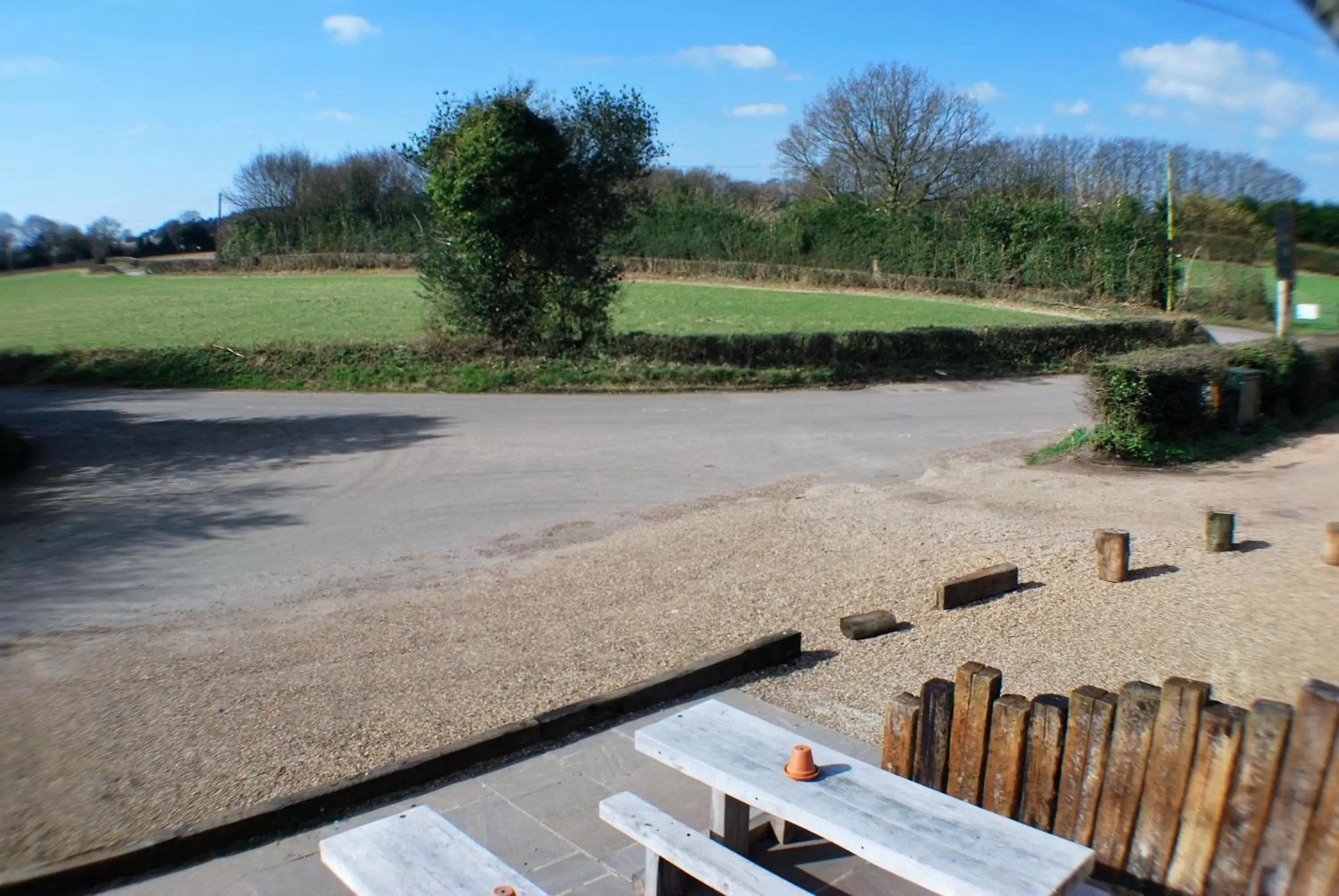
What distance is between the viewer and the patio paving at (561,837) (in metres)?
4.25

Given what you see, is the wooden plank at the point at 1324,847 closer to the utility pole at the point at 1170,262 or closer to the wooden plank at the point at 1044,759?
the wooden plank at the point at 1044,759

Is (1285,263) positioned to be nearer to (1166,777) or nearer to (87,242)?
(1166,777)

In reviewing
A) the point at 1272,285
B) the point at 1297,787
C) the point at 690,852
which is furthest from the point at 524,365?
the point at 1272,285

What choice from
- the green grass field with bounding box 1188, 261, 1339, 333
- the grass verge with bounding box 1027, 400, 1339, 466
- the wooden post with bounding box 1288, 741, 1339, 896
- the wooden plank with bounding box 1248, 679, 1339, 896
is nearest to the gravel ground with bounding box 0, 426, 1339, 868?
the wooden plank with bounding box 1248, 679, 1339, 896

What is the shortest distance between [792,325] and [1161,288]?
16191 mm

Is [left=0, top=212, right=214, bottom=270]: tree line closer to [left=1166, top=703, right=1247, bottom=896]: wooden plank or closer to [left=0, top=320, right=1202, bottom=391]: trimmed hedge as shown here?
[left=0, top=320, right=1202, bottom=391]: trimmed hedge

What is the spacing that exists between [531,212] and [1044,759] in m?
17.7

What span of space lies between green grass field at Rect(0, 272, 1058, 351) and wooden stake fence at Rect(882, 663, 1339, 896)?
751 inches

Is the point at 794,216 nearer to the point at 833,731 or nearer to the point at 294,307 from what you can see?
the point at 294,307

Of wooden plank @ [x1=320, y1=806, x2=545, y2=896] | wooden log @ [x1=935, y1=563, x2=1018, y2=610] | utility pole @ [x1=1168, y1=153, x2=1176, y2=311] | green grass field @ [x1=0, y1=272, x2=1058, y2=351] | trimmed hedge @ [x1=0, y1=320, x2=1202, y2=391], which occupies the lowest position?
wooden log @ [x1=935, y1=563, x2=1018, y2=610]

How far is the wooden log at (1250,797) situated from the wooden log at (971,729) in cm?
88

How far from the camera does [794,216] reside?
49906mm

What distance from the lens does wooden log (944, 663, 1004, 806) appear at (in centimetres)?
426

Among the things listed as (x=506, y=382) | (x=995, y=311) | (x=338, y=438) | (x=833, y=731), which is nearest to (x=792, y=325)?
(x=995, y=311)
